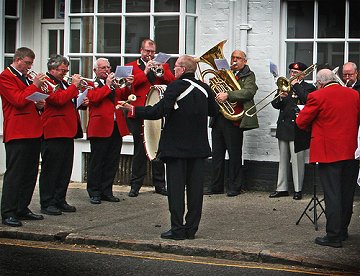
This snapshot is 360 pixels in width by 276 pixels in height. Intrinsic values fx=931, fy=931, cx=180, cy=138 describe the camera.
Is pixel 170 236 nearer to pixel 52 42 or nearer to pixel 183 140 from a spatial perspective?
pixel 183 140

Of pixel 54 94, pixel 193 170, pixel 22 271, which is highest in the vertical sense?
pixel 54 94

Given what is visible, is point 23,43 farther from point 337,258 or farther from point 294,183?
point 337,258

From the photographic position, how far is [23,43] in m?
15.9

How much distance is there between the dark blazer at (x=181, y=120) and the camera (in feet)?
33.6

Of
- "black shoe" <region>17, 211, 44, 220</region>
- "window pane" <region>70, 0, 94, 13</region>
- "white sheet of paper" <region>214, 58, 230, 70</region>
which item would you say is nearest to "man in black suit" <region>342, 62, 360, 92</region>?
"white sheet of paper" <region>214, 58, 230, 70</region>

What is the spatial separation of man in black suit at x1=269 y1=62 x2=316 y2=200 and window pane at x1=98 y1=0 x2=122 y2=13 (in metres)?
3.09

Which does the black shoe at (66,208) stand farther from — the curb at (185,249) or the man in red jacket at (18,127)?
the curb at (185,249)

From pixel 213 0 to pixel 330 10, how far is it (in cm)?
182

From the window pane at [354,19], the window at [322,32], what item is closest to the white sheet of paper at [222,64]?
the window at [322,32]

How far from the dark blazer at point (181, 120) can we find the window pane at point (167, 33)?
406 cm

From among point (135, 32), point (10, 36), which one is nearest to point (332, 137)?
point (135, 32)

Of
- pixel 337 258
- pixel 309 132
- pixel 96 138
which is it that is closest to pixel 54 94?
pixel 96 138

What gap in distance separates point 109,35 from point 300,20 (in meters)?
3.06

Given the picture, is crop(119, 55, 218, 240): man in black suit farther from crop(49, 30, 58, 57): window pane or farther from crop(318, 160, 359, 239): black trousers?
crop(49, 30, 58, 57): window pane
